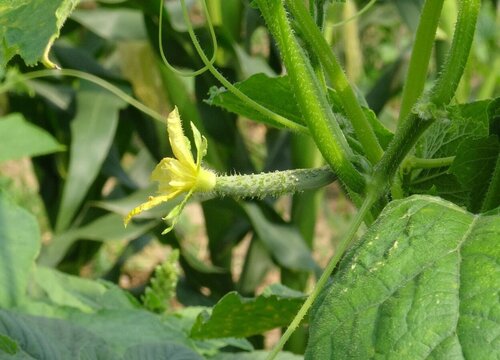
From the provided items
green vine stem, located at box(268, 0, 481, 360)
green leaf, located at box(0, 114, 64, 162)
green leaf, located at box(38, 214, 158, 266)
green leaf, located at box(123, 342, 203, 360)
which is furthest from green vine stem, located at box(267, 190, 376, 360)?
green leaf, located at box(38, 214, 158, 266)

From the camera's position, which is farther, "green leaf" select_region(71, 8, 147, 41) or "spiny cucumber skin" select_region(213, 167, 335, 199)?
"green leaf" select_region(71, 8, 147, 41)

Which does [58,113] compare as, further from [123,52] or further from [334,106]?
[334,106]

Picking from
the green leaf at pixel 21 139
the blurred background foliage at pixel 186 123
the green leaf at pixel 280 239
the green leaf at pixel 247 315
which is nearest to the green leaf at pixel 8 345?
the green leaf at pixel 247 315

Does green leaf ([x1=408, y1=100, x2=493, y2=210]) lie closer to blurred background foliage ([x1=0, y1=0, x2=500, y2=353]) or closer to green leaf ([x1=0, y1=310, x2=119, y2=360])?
green leaf ([x1=0, y1=310, x2=119, y2=360])

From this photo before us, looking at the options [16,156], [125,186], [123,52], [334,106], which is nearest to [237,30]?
[123,52]

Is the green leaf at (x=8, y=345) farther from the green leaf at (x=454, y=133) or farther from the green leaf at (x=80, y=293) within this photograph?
the green leaf at (x=454, y=133)
